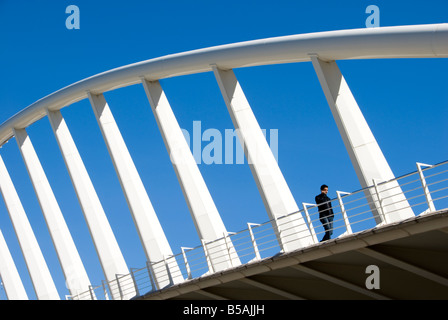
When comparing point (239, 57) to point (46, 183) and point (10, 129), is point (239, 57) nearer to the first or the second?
point (46, 183)

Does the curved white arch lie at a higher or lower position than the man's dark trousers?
higher

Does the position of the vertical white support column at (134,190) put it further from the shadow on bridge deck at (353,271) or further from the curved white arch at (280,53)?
the shadow on bridge deck at (353,271)

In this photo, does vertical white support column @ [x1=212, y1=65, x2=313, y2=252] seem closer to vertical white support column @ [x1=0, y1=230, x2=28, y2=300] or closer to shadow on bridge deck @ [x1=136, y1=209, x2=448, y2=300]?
shadow on bridge deck @ [x1=136, y1=209, x2=448, y2=300]

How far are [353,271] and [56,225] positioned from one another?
697 inches

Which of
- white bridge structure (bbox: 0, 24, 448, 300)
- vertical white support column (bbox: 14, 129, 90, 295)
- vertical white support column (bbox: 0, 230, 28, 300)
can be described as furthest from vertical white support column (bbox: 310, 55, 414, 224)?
vertical white support column (bbox: 0, 230, 28, 300)

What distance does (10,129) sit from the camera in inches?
1484

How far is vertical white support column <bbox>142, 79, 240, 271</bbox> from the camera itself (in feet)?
84.6

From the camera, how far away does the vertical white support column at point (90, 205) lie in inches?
1215

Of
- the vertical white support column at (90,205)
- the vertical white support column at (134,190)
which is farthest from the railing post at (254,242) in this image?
the vertical white support column at (90,205)

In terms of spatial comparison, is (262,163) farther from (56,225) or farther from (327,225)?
(56,225)

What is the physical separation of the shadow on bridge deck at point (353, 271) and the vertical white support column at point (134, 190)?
12.7ft

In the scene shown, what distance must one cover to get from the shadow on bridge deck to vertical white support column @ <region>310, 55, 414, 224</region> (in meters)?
1.59

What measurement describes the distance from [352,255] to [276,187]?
449cm
